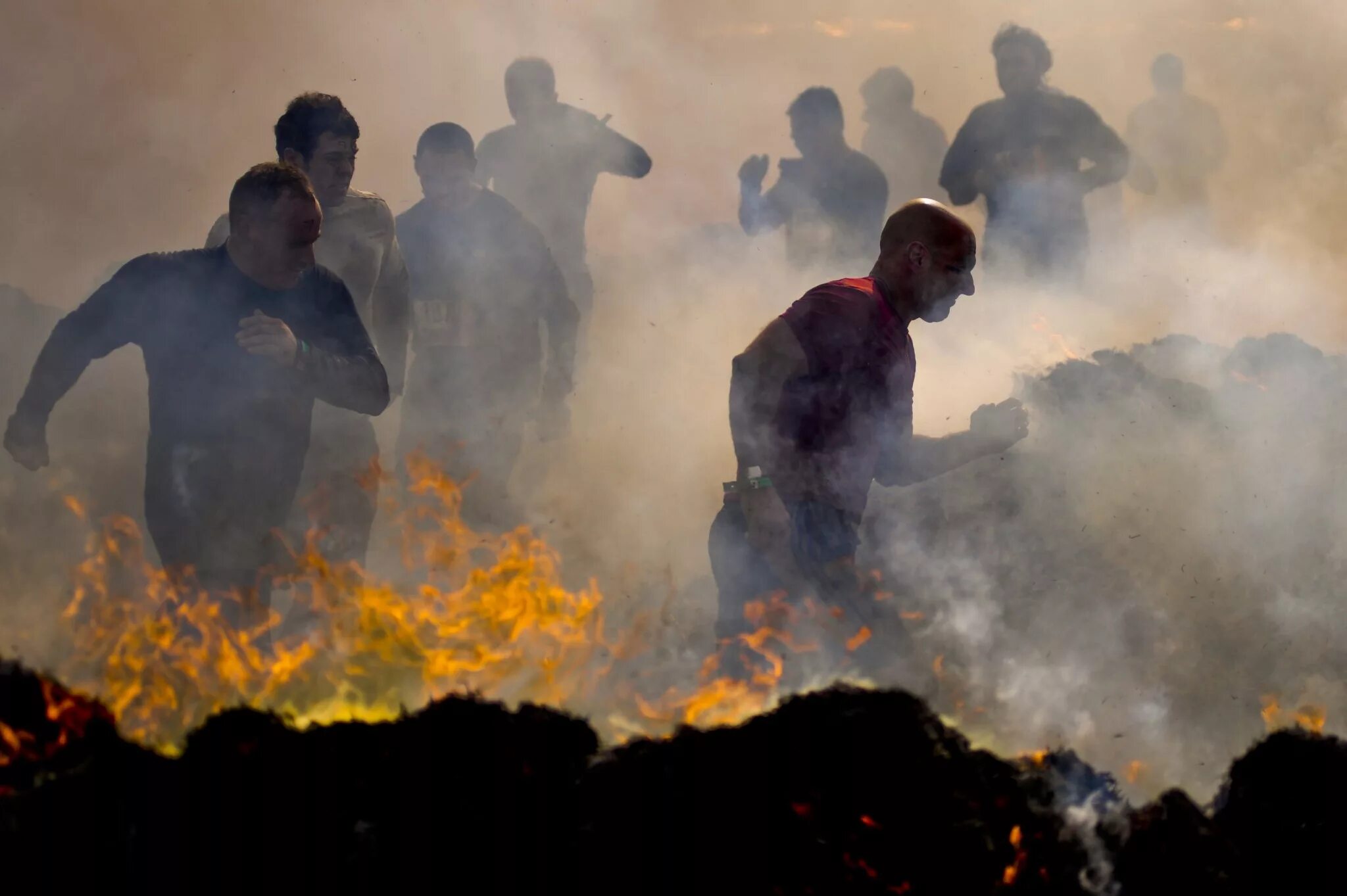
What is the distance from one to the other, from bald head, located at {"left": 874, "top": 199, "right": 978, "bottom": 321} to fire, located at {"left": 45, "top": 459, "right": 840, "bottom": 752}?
3.49ft

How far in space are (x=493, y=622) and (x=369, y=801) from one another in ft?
3.66

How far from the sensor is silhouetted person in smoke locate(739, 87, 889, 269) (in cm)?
880

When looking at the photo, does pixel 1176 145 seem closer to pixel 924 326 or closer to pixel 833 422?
pixel 924 326

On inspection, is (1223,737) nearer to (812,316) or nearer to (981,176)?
(812,316)

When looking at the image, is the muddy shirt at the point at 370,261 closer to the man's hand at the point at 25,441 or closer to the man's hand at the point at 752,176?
the man's hand at the point at 25,441

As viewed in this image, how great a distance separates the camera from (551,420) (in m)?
6.86

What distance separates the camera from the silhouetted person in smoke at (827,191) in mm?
8797

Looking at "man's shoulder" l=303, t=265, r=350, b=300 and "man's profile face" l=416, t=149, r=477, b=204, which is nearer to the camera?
"man's shoulder" l=303, t=265, r=350, b=300

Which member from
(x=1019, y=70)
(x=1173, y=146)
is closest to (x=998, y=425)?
(x=1019, y=70)

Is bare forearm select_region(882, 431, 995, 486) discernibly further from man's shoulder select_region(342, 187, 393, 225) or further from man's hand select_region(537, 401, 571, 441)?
man's hand select_region(537, 401, 571, 441)

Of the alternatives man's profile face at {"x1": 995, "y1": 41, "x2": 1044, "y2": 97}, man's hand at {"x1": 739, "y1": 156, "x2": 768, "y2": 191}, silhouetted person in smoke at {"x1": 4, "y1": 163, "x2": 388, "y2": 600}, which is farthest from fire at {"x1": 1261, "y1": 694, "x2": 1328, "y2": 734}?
man's hand at {"x1": 739, "y1": 156, "x2": 768, "y2": 191}

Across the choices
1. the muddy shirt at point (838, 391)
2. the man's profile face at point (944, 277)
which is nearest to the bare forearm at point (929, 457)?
the muddy shirt at point (838, 391)

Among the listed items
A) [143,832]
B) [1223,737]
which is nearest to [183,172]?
[143,832]

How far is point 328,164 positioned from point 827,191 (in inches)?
172
